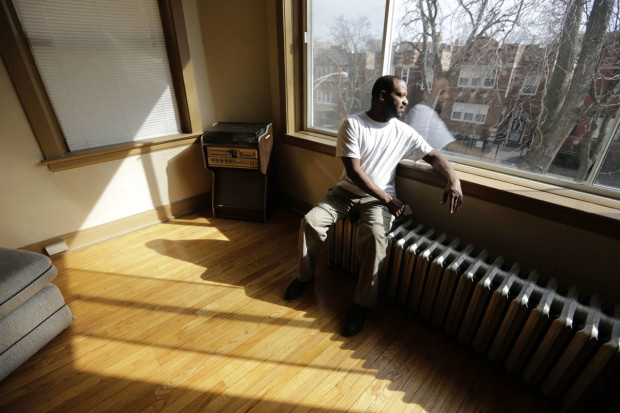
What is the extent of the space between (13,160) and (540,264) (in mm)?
3134

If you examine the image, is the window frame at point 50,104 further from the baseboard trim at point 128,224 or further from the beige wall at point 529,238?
the beige wall at point 529,238

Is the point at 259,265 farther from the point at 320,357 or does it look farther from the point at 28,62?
the point at 28,62

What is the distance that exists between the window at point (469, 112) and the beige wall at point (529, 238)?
41cm

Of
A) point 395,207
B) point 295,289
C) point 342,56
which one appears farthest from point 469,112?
point 295,289

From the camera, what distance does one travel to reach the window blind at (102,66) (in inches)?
76.0

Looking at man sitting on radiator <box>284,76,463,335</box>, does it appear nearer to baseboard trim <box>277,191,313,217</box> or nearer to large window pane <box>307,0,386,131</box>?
large window pane <box>307,0,386,131</box>

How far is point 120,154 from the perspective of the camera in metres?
2.31

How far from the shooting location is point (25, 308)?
139 centimetres

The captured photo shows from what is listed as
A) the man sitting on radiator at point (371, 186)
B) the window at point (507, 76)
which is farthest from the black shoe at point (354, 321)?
the window at point (507, 76)

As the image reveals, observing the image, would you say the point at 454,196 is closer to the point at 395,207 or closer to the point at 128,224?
the point at 395,207

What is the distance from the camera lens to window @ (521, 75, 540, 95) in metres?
1.36

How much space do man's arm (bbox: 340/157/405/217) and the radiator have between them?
0.13 meters

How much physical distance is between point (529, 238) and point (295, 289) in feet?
4.14

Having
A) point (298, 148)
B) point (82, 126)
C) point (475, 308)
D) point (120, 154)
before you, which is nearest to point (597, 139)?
point (475, 308)
